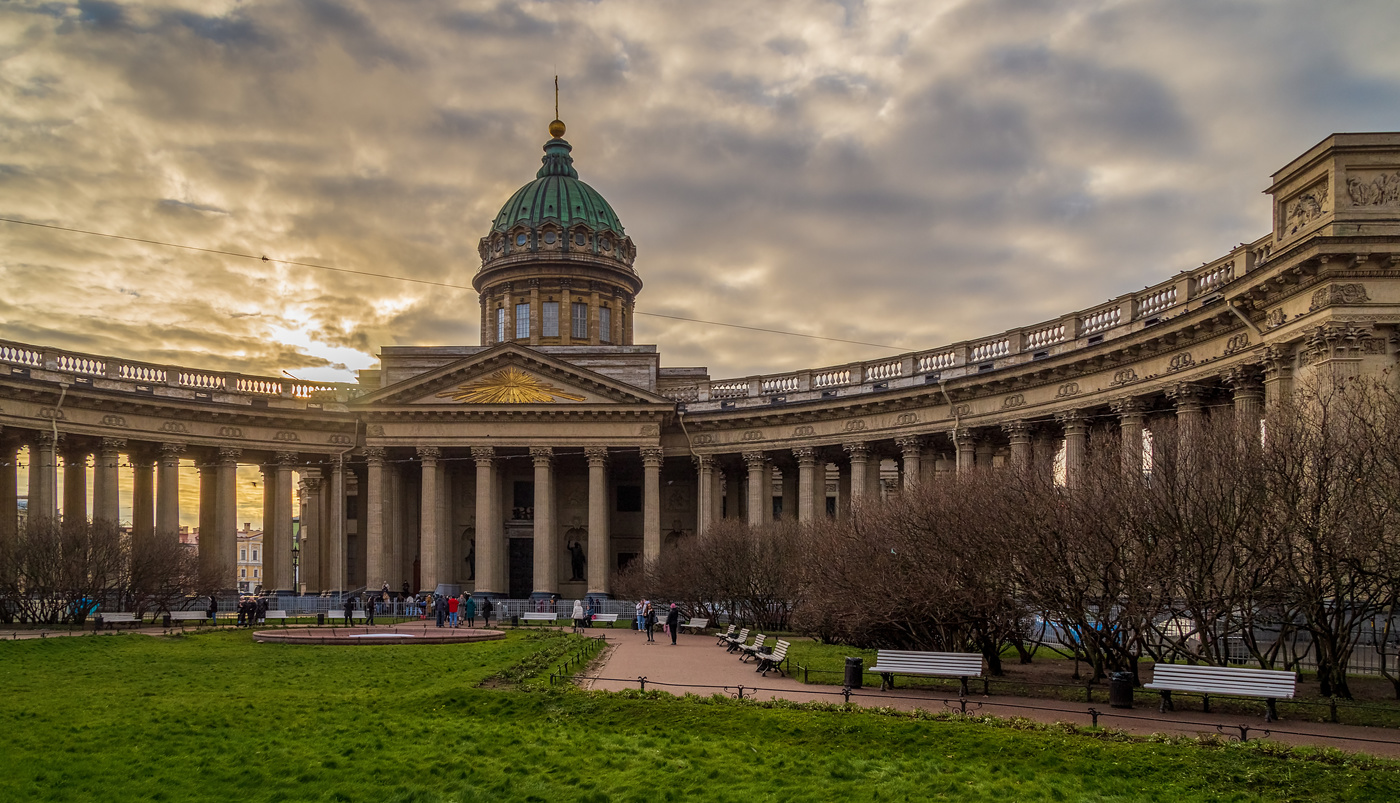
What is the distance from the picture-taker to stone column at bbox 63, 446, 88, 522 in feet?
171

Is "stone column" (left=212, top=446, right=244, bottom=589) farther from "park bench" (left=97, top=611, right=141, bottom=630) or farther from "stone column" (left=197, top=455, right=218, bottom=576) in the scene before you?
"park bench" (left=97, top=611, right=141, bottom=630)

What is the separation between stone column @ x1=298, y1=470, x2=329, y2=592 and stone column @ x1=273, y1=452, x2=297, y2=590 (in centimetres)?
416

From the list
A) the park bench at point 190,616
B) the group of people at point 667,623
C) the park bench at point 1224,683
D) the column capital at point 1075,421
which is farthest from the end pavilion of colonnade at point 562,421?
the park bench at point 1224,683

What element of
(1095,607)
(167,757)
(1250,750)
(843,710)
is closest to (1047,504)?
(1095,607)

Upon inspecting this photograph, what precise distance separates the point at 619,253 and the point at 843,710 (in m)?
58.8

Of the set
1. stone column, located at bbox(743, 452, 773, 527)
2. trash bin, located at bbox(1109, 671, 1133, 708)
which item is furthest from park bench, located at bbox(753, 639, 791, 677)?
stone column, located at bbox(743, 452, 773, 527)

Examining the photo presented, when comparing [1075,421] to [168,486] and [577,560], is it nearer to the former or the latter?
[577,560]

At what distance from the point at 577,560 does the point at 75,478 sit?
25.2 m

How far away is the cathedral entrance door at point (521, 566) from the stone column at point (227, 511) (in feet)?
47.6

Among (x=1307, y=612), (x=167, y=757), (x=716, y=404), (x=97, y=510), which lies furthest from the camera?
(x=716, y=404)

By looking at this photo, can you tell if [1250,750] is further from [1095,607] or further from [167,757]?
[167,757]

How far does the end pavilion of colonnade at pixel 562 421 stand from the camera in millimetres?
38875

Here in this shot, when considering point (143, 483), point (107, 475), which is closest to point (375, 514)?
point (143, 483)

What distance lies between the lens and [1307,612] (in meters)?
21.3
